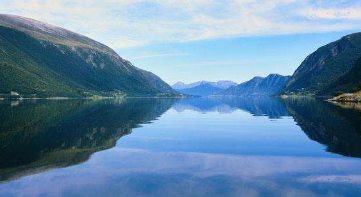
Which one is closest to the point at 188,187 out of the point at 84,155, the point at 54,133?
the point at 84,155

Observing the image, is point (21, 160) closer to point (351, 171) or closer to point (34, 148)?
point (34, 148)

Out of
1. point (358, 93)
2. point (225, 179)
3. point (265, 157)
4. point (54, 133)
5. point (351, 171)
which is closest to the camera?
point (225, 179)

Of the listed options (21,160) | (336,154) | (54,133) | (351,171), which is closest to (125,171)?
(21,160)

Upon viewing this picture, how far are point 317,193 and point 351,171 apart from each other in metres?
8.12

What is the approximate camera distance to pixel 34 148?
39875mm

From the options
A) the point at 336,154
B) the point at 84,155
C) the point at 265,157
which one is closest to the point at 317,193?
the point at 265,157

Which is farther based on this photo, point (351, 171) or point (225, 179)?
point (351, 171)

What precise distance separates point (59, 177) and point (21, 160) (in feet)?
27.8

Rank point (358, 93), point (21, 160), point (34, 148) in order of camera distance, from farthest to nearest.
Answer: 1. point (358, 93)
2. point (34, 148)
3. point (21, 160)

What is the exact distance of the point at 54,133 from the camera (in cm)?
5394

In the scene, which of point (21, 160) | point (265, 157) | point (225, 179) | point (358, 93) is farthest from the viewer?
point (358, 93)

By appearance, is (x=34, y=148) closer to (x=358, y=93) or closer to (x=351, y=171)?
(x=351, y=171)

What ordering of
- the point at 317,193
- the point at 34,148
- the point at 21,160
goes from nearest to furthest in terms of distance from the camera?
the point at 317,193 → the point at 21,160 → the point at 34,148

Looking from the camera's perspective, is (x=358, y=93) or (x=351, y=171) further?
(x=358, y=93)
